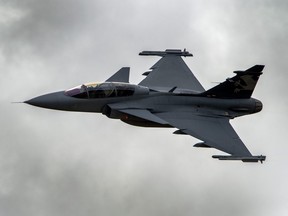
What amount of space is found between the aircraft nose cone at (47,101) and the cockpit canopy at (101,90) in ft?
2.35

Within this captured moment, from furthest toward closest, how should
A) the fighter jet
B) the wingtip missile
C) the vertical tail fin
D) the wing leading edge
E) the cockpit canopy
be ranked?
1. the wing leading edge
2. the vertical tail fin
3. the cockpit canopy
4. the fighter jet
5. the wingtip missile

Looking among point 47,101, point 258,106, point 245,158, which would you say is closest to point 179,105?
point 258,106

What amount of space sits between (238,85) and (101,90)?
784 centimetres

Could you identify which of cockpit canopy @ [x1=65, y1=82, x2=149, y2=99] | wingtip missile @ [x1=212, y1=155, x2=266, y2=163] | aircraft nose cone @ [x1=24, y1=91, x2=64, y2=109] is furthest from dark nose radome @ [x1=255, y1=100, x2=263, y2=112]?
aircraft nose cone @ [x1=24, y1=91, x2=64, y2=109]

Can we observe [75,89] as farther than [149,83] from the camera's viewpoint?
No

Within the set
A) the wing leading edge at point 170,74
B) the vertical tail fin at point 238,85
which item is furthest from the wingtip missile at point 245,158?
the wing leading edge at point 170,74

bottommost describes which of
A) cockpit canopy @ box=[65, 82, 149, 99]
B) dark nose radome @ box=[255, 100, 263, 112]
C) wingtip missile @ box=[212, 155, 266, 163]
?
wingtip missile @ box=[212, 155, 266, 163]

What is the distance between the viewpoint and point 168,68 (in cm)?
5931

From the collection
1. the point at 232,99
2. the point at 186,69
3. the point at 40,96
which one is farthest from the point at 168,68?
the point at 40,96

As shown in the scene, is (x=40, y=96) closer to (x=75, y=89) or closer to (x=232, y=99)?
(x=75, y=89)

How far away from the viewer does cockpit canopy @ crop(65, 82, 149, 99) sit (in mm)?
53844

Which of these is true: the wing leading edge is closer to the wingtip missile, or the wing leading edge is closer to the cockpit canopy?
the cockpit canopy

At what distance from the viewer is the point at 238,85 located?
5581 centimetres

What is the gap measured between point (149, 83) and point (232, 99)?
5.07 meters
